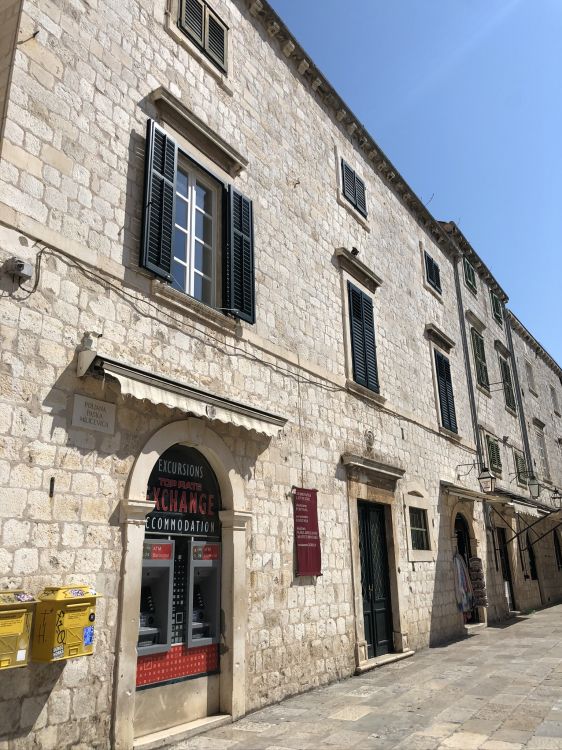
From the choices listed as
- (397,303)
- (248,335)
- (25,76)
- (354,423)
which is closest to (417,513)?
(354,423)

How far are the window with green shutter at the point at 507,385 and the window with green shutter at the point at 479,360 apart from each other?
1693mm

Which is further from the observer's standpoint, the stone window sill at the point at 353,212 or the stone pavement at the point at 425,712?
the stone window sill at the point at 353,212

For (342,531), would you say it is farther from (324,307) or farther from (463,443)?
(463,443)

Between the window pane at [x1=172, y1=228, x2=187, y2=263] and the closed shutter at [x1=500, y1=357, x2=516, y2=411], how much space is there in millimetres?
13827

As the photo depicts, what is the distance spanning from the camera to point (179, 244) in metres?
6.36

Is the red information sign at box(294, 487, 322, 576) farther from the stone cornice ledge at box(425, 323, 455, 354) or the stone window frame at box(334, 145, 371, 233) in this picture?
the stone cornice ledge at box(425, 323, 455, 354)

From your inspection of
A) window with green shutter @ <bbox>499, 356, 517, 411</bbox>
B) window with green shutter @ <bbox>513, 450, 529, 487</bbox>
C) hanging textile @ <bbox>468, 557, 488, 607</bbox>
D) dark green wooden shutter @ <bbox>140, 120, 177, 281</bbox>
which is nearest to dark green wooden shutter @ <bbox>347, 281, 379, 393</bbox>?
dark green wooden shutter @ <bbox>140, 120, 177, 281</bbox>

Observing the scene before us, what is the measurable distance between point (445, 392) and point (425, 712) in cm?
819

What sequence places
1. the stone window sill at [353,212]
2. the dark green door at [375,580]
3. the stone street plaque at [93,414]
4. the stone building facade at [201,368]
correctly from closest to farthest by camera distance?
the stone building facade at [201,368]
the stone street plaque at [93,414]
the dark green door at [375,580]
the stone window sill at [353,212]

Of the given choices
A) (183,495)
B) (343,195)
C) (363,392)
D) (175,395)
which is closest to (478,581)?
(363,392)

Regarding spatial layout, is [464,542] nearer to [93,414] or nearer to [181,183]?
[181,183]

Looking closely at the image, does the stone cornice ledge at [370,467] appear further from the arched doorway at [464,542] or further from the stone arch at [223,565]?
the arched doorway at [464,542]

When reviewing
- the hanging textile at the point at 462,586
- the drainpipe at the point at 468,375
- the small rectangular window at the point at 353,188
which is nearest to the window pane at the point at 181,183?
the small rectangular window at the point at 353,188

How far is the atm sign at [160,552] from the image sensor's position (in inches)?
208
